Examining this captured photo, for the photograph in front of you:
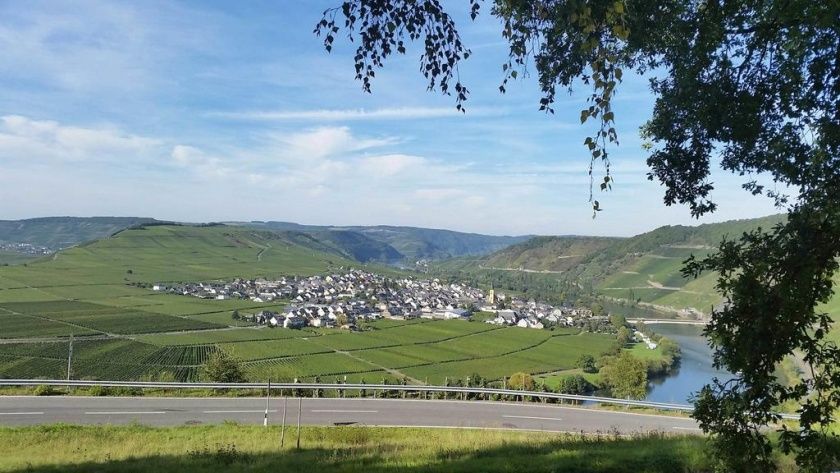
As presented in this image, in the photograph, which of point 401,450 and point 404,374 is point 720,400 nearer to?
point 401,450

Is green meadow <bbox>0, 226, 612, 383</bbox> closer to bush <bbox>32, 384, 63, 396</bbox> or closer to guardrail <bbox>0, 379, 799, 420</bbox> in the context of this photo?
guardrail <bbox>0, 379, 799, 420</bbox>

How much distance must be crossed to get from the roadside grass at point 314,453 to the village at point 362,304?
86654 mm

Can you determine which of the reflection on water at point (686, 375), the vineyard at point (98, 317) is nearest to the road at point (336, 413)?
the reflection on water at point (686, 375)

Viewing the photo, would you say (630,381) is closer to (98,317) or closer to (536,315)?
(98,317)

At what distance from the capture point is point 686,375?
246ft

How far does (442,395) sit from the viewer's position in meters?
27.3

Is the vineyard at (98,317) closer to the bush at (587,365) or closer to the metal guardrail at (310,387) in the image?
the bush at (587,365)

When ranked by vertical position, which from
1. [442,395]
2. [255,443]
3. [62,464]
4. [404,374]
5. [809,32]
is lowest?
[404,374]

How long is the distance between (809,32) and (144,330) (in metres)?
94.5

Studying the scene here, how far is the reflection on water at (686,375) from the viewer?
2325 inches

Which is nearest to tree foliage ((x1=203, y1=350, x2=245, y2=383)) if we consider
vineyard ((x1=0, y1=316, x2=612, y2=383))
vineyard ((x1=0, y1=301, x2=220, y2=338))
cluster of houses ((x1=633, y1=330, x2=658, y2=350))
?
vineyard ((x1=0, y1=316, x2=612, y2=383))

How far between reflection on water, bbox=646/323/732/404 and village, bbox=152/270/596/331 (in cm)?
2534

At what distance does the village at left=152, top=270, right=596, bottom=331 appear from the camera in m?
115

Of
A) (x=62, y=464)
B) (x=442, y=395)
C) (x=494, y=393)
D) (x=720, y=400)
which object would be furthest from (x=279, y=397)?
(x=720, y=400)
